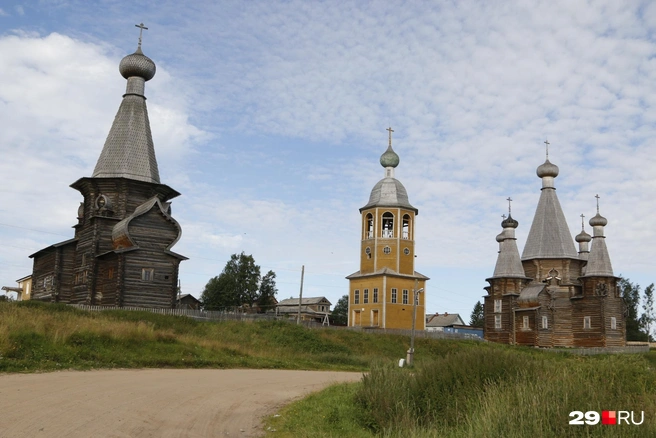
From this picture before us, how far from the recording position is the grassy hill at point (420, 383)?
9398 millimetres

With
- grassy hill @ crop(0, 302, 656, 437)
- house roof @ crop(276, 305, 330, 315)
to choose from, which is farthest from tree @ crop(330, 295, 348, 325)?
grassy hill @ crop(0, 302, 656, 437)

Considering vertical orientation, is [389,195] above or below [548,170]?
below

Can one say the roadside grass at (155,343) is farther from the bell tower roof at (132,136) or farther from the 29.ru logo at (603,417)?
the 29.ru logo at (603,417)

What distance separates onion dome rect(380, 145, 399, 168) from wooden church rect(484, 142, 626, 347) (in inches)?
494

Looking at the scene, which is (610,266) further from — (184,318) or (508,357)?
(508,357)

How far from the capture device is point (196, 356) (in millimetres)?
22562

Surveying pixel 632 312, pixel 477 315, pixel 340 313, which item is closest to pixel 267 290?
pixel 340 313

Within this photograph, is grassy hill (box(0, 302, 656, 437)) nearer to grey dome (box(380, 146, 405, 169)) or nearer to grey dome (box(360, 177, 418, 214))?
grey dome (box(360, 177, 418, 214))

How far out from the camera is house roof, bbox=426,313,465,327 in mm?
90812

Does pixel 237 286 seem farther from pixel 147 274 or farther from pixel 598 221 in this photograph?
pixel 598 221

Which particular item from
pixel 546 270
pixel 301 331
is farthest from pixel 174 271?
pixel 546 270

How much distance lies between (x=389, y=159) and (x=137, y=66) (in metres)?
22.6

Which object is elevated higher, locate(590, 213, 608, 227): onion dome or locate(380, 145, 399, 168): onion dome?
locate(380, 145, 399, 168): onion dome

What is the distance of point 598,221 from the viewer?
183 ft
